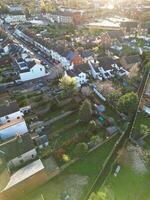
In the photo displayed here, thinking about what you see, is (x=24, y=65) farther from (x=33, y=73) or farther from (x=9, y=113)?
(x=9, y=113)

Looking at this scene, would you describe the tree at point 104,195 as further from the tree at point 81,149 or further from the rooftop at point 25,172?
the rooftop at point 25,172

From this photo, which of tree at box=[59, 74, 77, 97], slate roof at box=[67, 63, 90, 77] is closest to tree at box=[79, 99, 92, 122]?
tree at box=[59, 74, 77, 97]

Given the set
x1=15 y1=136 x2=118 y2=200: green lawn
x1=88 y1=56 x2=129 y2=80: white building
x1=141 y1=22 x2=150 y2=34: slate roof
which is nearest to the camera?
x1=15 y1=136 x2=118 y2=200: green lawn

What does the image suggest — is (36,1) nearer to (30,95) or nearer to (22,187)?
(30,95)

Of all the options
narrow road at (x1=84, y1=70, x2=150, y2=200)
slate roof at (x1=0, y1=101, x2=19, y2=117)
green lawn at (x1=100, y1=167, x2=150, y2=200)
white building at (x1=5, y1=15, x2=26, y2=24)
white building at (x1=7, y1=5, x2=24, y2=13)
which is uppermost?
white building at (x1=7, y1=5, x2=24, y2=13)

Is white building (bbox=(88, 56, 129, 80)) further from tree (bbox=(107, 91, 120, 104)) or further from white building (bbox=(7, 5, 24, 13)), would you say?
white building (bbox=(7, 5, 24, 13))

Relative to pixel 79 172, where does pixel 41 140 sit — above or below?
→ above

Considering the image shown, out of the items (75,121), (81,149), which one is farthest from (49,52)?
(81,149)
